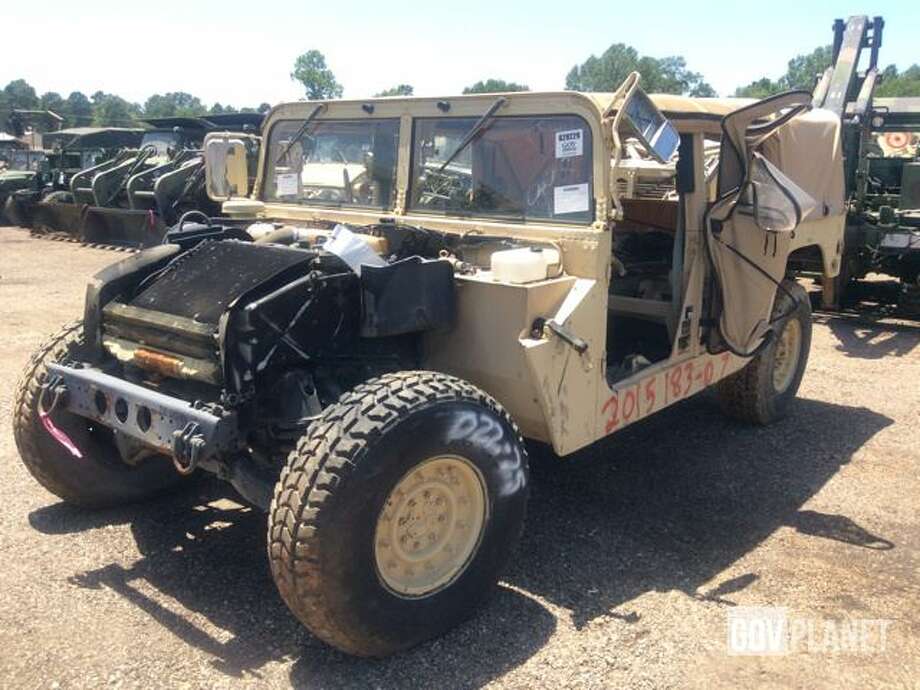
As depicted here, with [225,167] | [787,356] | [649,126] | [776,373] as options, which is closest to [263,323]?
[649,126]

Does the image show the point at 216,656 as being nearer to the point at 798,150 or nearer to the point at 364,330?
the point at 364,330

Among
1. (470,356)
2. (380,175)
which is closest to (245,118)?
(380,175)

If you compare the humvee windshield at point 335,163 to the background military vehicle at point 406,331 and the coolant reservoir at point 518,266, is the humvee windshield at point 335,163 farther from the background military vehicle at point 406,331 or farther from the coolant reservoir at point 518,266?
the coolant reservoir at point 518,266

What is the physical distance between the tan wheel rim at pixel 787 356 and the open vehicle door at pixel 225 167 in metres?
3.62

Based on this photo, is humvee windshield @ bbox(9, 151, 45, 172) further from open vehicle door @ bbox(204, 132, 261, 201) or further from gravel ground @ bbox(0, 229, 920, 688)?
open vehicle door @ bbox(204, 132, 261, 201)

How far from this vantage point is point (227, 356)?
3.17 m

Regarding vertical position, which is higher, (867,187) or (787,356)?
(867,187)

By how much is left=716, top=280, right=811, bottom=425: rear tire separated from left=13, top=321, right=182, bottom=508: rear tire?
3.53 meters

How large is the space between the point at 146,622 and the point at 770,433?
13.3 ft

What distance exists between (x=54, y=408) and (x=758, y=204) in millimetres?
3419

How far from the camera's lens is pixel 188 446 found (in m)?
3.04

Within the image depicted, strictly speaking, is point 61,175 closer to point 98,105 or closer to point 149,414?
point 149,414

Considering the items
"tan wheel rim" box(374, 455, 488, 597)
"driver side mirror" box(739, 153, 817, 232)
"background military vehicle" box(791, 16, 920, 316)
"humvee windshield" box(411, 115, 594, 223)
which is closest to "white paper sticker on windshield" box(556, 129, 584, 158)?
"humvee windshield" box(411, 115, 594, 223)

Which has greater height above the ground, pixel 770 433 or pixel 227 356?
pixel 227 356
